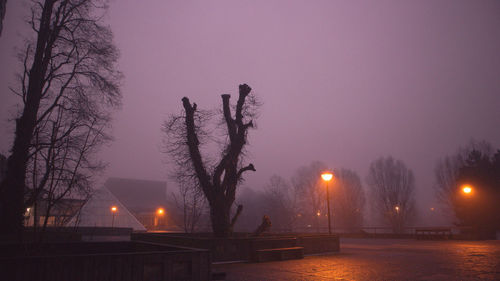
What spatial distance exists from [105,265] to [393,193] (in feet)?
157

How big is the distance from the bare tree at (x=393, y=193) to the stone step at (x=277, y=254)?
117 feet

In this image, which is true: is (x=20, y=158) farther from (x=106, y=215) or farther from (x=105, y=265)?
(x=106, y=215)

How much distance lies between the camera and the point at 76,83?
1521 cm

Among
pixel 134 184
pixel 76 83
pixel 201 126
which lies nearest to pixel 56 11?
pixel 76 83

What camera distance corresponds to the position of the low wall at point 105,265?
615cm

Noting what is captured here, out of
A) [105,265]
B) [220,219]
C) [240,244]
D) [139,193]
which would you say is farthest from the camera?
[139,193]

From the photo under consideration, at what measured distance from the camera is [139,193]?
83500mm

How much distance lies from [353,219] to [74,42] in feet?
156

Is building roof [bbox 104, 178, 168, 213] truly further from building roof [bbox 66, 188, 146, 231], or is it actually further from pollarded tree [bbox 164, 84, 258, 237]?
pollarded tree [bbox 164, 84, 258, 237]

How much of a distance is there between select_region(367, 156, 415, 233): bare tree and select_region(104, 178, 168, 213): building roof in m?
49.2

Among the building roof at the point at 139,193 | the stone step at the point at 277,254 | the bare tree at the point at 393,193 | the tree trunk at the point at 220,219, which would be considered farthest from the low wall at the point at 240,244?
the building roof at the point at 139,193

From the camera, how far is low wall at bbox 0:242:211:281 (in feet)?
20.2

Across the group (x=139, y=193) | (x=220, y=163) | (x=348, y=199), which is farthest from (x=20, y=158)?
(x=139, y=193)

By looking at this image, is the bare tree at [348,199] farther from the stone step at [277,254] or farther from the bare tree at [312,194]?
the stone step at [277,254]
